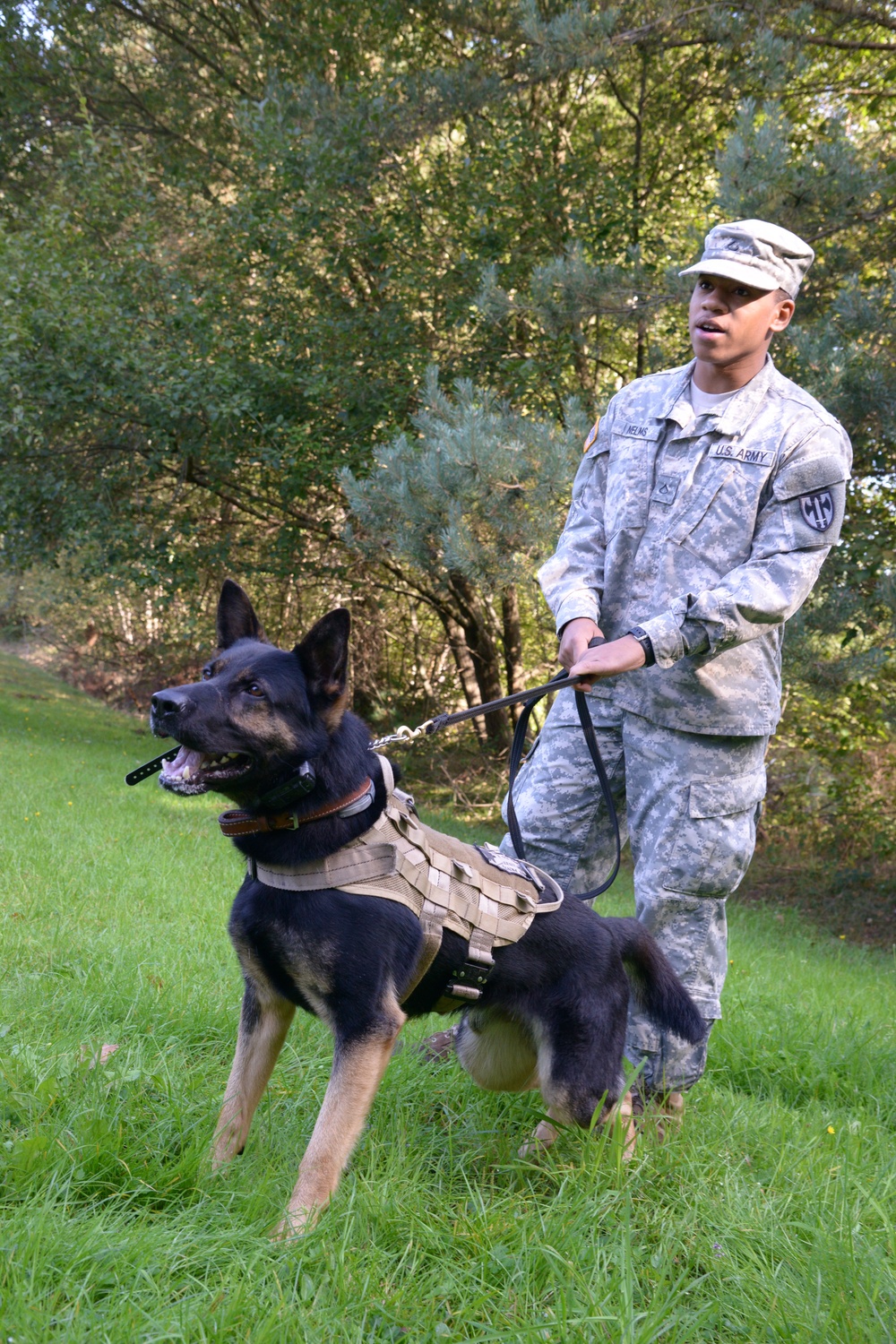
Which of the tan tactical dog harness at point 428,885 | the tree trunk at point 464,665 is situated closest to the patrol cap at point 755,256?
the tan tactical dog harness at point 428,885

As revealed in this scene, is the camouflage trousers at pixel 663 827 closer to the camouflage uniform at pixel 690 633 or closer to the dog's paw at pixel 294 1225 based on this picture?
the camouflage uniform at pixel 690 633

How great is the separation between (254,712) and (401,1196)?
4.10 feet

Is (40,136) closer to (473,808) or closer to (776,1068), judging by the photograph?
(473,808)

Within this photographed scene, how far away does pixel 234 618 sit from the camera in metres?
2.94

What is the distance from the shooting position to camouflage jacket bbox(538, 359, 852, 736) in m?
3.04

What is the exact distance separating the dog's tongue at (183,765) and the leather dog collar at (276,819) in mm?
147

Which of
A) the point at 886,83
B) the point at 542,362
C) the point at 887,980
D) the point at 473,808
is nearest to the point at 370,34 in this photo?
the point at 542,362

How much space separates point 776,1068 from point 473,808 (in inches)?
337

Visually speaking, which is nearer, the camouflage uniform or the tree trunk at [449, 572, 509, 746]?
the camouflage uniform

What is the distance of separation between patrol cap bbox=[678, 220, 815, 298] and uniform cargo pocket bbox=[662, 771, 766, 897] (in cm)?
157

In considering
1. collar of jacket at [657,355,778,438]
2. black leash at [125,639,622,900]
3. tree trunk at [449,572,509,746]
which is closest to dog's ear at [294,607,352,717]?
black leash at [125,639,622,900]

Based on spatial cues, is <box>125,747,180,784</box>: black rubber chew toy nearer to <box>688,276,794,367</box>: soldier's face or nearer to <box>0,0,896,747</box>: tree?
<box>688,276,794,367</box>: soldier's face

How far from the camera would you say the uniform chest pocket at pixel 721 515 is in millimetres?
3213

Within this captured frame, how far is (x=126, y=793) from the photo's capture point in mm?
9344
